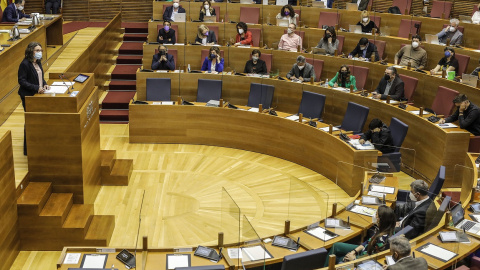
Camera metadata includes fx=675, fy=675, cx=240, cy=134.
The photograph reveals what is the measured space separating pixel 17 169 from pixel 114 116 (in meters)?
3.29

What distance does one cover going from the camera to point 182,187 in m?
8.24

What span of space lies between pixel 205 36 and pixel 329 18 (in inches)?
88.1

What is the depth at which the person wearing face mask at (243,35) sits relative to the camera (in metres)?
10.6

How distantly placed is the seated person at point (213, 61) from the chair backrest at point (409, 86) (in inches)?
105

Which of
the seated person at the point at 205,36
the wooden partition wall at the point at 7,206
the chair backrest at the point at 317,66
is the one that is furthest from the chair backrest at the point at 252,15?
the wooden partition wall at the point at 7,206

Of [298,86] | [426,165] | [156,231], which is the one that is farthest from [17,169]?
[426,165]

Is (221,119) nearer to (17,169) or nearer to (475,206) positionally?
(17,169)

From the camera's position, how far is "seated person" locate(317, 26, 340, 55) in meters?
10.2

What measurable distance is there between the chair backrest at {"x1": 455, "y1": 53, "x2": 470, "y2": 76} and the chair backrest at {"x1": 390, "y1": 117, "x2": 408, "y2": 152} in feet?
6.16

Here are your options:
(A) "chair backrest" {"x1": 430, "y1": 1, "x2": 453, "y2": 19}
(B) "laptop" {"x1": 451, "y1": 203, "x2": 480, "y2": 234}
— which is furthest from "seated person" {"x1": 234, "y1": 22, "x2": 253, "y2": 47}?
(B) "laptop" {"x1": 451, "y1": 203, "x2": 480, "y2": 234}

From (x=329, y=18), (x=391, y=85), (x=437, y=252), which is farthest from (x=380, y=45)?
(x=437, y=252)

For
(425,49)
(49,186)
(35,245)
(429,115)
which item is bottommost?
(35,245)

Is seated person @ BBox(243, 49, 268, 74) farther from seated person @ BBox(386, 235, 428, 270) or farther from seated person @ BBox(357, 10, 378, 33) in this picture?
seated person @ BBox(386, 235, 428, 270)

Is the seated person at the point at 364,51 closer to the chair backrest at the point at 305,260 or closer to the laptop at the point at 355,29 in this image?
the laptop at the point at 355,29
